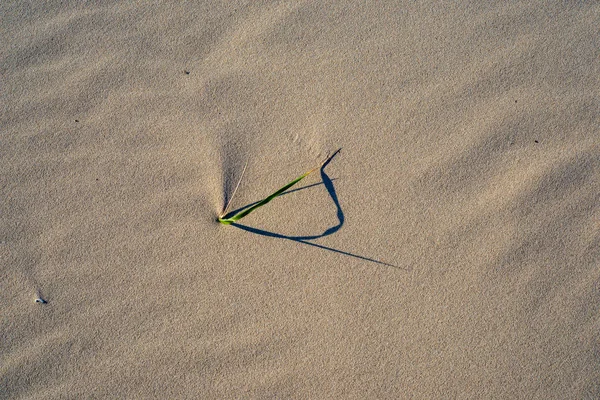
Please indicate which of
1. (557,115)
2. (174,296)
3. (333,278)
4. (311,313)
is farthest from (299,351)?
(557,115)

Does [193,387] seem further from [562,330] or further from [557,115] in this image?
[557,115]

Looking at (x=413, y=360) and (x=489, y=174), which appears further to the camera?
(x=489, y=174)

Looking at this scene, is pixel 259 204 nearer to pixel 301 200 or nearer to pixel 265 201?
pixel 265 201

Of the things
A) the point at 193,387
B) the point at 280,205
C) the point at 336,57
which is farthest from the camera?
the point at 336,57

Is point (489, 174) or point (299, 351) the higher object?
point (489, 174)

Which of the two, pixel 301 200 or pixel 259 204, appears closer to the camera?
pixel 259 204

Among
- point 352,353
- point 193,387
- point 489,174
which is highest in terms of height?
point 489,174

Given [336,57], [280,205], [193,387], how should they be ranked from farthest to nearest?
1. [336,57]
2. [280,205]
3. [193,387]

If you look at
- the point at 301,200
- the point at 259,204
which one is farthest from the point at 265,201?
the point at 301,200
